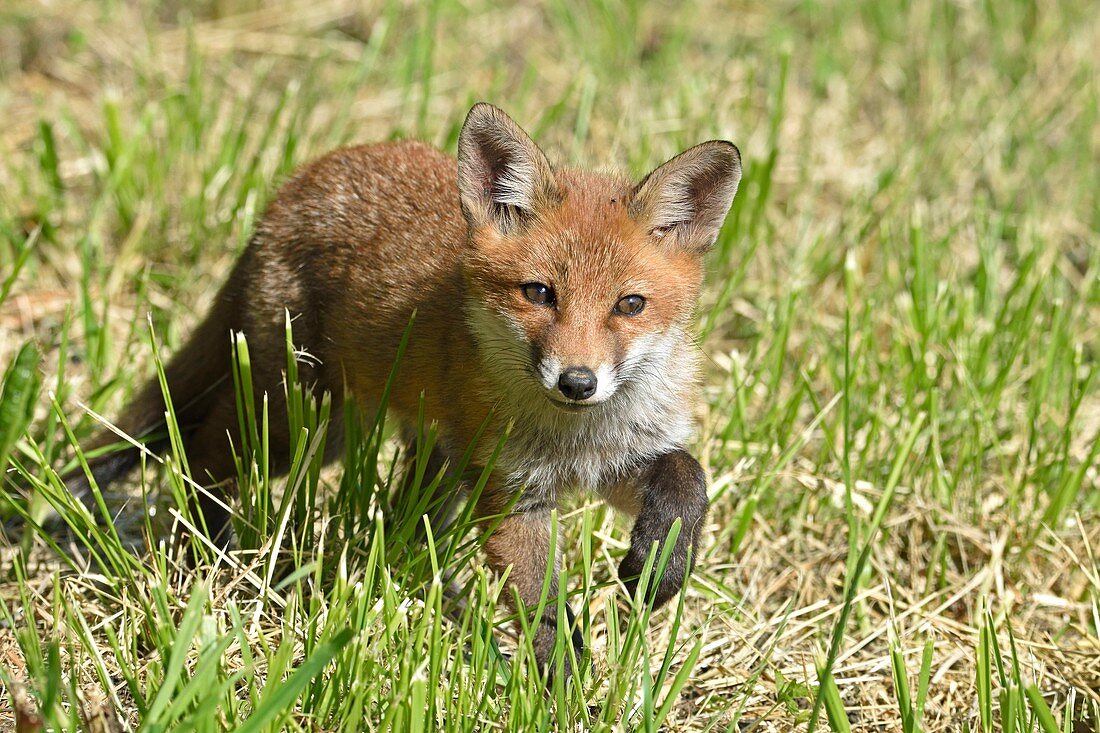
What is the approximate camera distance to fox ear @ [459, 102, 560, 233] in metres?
3.85

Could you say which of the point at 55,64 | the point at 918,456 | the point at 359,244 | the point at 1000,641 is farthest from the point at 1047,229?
the point at 55,64

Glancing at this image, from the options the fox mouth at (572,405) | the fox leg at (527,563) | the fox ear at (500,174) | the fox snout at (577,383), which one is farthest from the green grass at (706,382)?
the fox ear at (500,174)

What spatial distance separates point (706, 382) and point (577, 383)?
7.74 ft

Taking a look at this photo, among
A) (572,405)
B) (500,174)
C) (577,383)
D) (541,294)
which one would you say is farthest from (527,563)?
(500,174)

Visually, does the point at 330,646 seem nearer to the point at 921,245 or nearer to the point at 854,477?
the point at 854,477

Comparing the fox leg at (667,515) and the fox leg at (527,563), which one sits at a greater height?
the fox leg at (667,515)

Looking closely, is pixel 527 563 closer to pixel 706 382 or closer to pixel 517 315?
pixel 517 315

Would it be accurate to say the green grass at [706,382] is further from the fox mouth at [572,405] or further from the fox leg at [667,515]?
the fox mouth at [572,405]

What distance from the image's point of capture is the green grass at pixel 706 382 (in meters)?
3.45

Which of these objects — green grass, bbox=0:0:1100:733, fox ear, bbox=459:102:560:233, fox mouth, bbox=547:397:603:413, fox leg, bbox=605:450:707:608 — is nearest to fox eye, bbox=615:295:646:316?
fox mouth, bbox=547:397:603:413

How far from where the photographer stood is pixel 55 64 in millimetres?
7344

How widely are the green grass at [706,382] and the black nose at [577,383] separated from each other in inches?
21.3

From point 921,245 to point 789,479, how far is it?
152 cm

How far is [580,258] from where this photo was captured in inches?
146
